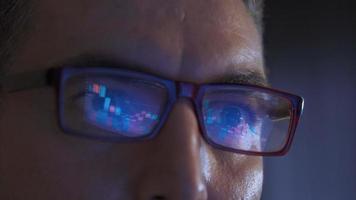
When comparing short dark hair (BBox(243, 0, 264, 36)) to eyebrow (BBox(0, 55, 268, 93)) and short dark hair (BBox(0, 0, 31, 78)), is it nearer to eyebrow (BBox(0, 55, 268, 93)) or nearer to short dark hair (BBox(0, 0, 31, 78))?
eyebrow (BBox(0, 55, 268, 93))

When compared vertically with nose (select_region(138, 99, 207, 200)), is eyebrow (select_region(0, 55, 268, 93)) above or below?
above

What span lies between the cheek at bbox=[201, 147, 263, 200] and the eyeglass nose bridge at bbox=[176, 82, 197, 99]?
101mm

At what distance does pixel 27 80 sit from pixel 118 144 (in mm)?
192

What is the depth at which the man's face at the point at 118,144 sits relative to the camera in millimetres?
809

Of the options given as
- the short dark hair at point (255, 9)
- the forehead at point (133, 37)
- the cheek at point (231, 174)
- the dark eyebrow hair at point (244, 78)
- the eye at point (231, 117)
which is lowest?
the cheek at point (231, 174)

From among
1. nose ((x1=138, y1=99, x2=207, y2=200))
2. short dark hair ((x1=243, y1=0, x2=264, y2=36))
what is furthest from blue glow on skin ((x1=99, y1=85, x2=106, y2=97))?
short dark hair ((x1=243, y1=0, x2=264, y2=36))

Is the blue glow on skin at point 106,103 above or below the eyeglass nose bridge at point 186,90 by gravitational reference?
below

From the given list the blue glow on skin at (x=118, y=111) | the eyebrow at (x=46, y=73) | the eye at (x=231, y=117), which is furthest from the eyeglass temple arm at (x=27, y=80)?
the eye at (x=231, y=117)

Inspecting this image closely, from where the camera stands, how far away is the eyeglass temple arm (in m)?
0.83

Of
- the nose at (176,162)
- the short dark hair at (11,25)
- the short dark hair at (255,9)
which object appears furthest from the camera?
the short dark hair at (255,9)

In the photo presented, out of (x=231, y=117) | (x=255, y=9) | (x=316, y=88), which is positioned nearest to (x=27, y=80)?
(x=231, y=117)

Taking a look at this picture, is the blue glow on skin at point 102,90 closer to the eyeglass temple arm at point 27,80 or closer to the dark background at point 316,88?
the eyeglass temple arm at point 27,80

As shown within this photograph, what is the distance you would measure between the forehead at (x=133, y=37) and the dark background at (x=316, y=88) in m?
1.24

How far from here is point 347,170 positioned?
203 cm
